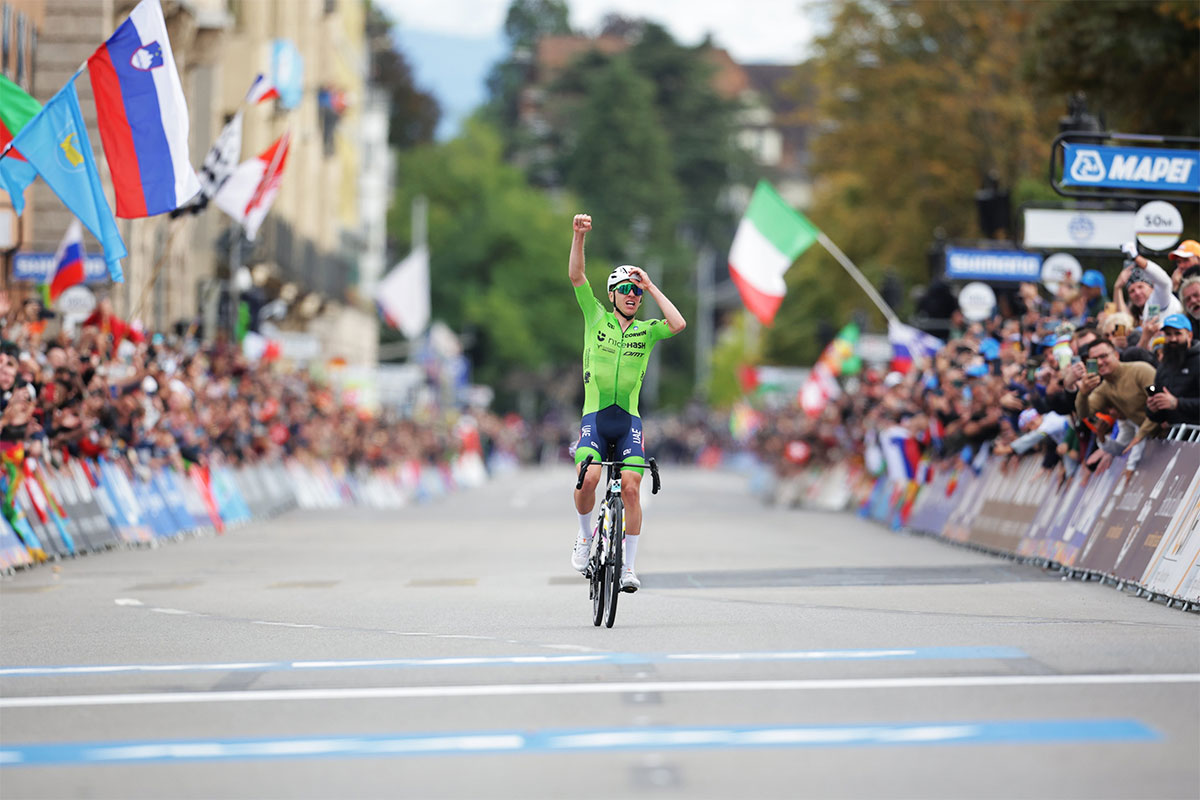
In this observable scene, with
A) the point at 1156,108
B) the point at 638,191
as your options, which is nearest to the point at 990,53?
the point at 1156,108

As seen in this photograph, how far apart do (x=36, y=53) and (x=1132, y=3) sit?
56.0 ft

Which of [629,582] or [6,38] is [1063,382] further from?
[6,38]

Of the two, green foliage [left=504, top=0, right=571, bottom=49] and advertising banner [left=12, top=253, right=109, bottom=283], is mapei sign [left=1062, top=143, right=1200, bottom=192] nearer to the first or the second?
advertising banner [left=12, top=253, right=109, bottom=283]

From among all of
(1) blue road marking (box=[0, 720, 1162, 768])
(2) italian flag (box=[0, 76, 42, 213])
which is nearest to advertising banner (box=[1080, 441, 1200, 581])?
(1) blue road marking (box=[0, 720, 1162, 768])

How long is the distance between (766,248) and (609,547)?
65.6ft

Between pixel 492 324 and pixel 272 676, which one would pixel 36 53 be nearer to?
pixel 272 676

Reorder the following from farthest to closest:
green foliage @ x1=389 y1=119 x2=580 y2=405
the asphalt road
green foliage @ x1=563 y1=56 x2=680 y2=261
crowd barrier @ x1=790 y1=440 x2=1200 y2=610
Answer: green foliage @ x1=563 y1=56 x2=680 y2=261
green foliage @ x1=389 y1=119 x2=580 y2=405
crowd barrier @ x1=790 y1=440 x2=1200 y2=610
the asphalt road

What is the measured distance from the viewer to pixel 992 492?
890 inches

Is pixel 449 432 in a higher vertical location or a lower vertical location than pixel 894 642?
lower

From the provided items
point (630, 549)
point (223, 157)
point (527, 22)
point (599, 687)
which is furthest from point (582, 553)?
point (527, 22)

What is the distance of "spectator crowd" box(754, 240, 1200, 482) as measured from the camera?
54.4 feet

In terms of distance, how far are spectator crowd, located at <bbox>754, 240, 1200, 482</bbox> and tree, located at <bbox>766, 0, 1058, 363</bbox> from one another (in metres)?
9.97

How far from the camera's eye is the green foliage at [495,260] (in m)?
104

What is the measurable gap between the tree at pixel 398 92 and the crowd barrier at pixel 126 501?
2334 inches
